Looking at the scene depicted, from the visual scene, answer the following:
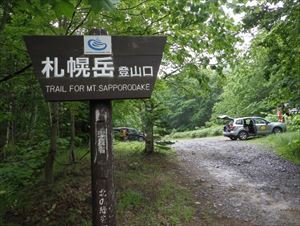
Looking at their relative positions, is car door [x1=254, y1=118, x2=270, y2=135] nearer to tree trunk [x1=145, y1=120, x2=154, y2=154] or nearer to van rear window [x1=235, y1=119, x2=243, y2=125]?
van rear window [x1=235, y1=119, x2=243, y2=125]

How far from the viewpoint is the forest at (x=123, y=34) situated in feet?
18.0

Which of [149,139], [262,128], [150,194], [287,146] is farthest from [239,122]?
[150,194]

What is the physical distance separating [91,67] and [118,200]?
477 centimetres

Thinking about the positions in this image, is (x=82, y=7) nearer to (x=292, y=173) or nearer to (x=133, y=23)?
(x=133, y=23)

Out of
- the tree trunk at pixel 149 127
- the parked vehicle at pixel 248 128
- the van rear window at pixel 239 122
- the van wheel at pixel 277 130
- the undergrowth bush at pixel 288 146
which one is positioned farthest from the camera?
the van wheel at pixel 277 130

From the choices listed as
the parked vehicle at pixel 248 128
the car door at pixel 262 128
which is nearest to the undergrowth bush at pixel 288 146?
the parked vehicle at pixel 248 128

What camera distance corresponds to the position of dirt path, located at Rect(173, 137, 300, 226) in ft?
24.1

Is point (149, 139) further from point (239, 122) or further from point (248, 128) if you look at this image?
point (248, 128)

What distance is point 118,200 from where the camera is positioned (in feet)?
26.2

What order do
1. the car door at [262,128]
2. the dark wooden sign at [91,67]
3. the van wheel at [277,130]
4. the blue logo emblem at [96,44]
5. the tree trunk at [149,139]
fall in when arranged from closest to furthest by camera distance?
the dark wooden sign at [91,67], the blue logo emblem at [96,44], the tree trunk at [149,139], the car door at [262,128], the van wheel at [277,130]

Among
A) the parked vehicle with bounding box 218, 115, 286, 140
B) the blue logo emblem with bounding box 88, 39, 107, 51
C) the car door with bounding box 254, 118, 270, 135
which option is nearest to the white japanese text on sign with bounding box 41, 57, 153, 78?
the blue logo emblem with bounding box 88, 39, 107, 51

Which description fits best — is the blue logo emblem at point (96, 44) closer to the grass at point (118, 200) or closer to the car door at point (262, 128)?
the grass at point (118, 200)

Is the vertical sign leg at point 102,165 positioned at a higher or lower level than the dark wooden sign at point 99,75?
lower

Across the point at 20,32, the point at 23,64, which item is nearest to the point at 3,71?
the point at 23,64
